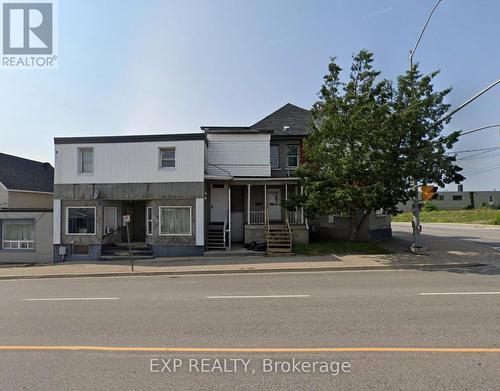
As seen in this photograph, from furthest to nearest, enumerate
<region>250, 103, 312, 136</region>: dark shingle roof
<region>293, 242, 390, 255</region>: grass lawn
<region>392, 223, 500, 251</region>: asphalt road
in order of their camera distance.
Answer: <region>250, 103, 312, 136</region>: dark shingle roof → <region>392, 223, 500, 251</region>: asphalt road → <region>293, 242, 390, 255</region>: grass lawn

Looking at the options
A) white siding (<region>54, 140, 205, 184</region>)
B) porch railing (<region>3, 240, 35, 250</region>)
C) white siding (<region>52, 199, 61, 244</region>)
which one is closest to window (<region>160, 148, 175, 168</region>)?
white siding (<region>54, 140, 205, 184</region>)

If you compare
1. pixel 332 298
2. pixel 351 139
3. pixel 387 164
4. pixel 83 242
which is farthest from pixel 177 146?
pixel 332 298

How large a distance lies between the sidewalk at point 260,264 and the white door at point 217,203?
4280mm

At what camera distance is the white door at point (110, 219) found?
16906 mm

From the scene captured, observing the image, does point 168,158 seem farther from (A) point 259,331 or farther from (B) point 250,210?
(A) point 259,331

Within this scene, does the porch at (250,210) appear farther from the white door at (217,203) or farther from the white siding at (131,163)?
the white siding at (131,163)

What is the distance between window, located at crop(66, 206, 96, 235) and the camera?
16.2 meters

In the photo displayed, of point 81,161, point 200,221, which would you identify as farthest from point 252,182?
point 81,161

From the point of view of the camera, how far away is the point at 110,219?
57.3 ft

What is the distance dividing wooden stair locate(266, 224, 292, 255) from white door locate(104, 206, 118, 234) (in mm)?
8852

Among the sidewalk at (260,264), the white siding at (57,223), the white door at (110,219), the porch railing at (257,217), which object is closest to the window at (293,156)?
the porch railing at (257,217)

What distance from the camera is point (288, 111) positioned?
23.7 meters

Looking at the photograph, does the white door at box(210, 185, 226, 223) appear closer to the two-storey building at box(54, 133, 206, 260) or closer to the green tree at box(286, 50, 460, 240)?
the two-storey building at box(54, 133, 206, 260)

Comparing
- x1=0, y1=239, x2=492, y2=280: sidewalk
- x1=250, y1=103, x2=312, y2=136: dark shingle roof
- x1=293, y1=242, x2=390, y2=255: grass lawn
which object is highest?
x1=250, y1=103, x2=312, y2=136: dark shingle roof
